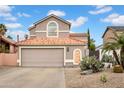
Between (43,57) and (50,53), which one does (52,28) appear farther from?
(43,57)

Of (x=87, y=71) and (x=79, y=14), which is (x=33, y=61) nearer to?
(x=79, y=14)

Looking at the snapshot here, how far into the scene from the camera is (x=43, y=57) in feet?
101

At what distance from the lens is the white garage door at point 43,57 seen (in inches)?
1212

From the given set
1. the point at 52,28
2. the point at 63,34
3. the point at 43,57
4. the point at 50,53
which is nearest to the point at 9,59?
the point at 43,57

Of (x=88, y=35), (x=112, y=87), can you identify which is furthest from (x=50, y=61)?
(x=112, y=87)

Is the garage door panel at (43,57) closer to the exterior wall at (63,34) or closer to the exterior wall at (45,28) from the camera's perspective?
the exterior wall at (63,34)

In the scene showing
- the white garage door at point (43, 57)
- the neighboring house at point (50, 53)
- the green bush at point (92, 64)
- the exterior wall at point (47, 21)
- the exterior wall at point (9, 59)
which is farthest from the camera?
the exterior wall at point (47, 21)

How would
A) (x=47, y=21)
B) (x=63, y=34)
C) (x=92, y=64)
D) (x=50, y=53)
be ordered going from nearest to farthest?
(x=92, y=64) < (x=50, y=53) < (x=63, y=34) < (x=47, y=21)

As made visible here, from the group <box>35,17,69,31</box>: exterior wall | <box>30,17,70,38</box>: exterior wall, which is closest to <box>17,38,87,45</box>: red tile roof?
<box>30,17,70,38</box>: exterior wall

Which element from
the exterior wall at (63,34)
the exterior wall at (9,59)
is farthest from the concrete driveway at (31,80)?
the exterior wall at (63,34)

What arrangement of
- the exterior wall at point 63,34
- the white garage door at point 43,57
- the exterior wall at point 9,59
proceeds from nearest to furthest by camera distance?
1. the white garage door at point 43,57
2. the exterior wall at point 9,59
3. the exterior wall at point 63,34

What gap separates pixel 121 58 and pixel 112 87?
671 centimetres

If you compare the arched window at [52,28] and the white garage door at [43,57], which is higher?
the arched window at [52,28]
